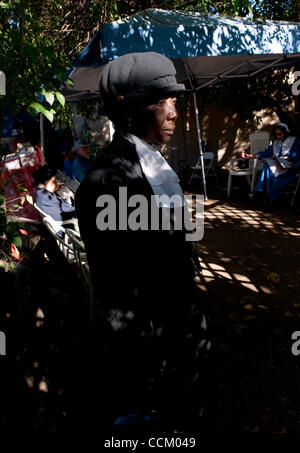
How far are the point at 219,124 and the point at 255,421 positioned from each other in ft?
33.8

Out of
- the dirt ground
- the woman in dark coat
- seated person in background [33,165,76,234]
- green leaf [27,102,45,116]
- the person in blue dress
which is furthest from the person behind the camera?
the person in blue dress

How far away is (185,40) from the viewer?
3.97m

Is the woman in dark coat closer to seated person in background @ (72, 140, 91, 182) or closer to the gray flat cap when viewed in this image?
the gray flat cap

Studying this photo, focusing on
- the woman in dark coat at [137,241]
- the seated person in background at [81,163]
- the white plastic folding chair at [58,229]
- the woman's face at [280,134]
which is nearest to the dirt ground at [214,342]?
the white plastic folding chair at [58,229]

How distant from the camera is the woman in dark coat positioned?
3.64 feet

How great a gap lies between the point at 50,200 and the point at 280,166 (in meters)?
5.06

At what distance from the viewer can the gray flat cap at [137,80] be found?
1.11m

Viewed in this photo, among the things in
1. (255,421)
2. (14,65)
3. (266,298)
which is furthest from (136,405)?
(266,298)

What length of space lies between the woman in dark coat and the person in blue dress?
619 cm

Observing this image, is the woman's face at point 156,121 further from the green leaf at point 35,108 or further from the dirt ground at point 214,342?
the dirt ground at point 214,342

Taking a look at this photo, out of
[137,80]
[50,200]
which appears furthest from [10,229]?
[50,200]

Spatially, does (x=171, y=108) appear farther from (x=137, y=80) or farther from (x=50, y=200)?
(x=50, y=200)

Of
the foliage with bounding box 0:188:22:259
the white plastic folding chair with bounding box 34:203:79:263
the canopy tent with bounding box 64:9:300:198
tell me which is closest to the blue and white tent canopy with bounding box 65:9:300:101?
the canopy tent with bounding box 64:9:300:198
